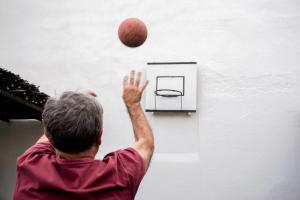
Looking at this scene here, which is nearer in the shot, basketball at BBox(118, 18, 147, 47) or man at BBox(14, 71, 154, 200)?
man at BBox(14, 71, 154, 200)

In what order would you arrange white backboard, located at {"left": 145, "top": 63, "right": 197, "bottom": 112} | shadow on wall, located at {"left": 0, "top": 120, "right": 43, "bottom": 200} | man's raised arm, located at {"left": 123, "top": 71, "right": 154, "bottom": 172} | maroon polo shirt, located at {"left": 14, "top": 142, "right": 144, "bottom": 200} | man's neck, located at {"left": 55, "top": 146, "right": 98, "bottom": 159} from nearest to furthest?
maroon polo shirt, located at {"left": 14, "top": 142, "right": 144, "bottom": 200} → man's neck, located at {"left": 55, "top": 146, "right": 98, "bottom": 159} → man's raised arm, located at {"left": 123, "top": 71, "right": 154, "bottom": 172} → white backboard, located at {"left": 145, "top": 63, "right": 197, "bottom": 112} → shadow on wall, located at {"left": 0, "top": 120, "right": 43, "bottom": 200}

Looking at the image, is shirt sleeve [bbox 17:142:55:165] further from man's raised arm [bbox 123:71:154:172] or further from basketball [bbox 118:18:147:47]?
basketball [bbox 118:18:147:47]

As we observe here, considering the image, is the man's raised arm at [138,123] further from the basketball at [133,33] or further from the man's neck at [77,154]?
the basketball at [133,33]

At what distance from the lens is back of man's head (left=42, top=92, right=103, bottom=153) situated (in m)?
1.69

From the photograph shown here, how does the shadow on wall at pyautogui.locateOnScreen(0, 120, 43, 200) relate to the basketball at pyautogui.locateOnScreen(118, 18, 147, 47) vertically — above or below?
below

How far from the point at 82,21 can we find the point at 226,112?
2.80 m

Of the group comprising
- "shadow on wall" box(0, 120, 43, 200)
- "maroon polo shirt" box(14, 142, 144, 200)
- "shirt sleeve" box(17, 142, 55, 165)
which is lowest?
"shadow on wall" box(0, 120, 43, 200)

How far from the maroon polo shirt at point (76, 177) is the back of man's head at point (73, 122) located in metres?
0.07

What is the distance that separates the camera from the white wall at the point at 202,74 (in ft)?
19.0

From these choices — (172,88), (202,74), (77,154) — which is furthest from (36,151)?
(202,74)

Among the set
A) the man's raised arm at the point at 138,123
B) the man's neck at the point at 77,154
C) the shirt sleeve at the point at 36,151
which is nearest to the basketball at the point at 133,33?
the man's raised arm at the point at 138,123

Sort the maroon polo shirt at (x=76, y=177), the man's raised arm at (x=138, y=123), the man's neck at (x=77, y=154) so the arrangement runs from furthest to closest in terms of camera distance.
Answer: the man's raised arm at (x=138, y=123)
the man's neck at (x=77, y=154)
the maroon polo shirt at (x=76, y=177)

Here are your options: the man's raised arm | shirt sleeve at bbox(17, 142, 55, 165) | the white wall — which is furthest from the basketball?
the white wall

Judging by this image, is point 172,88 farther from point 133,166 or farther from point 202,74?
point 133,166
